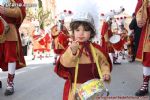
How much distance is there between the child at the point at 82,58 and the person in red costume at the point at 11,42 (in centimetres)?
256

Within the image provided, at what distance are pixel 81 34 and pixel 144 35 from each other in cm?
248

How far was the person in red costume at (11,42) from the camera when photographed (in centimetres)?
606

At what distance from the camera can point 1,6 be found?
5938 millimetres

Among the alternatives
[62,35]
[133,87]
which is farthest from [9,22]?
[62,35]

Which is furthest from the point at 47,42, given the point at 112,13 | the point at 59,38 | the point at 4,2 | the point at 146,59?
the point at 146,59

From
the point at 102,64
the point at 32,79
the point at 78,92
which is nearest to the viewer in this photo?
the point at 78,92

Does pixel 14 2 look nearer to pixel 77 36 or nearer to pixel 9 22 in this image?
pixel 9 22

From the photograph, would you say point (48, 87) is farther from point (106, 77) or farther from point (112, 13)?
point (112, 13)

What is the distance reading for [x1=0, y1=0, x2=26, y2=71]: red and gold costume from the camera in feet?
19.9

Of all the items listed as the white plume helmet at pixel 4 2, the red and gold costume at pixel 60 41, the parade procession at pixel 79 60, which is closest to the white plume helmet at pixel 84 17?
the parade procession at pixel 79 60

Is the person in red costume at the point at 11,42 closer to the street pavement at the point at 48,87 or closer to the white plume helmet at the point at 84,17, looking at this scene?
the street pavement at the point at 48,87

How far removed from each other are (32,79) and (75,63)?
489 cm

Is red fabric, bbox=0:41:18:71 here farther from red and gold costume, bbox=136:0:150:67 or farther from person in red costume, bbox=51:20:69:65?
person in red costume, bbox=51:20:69:65

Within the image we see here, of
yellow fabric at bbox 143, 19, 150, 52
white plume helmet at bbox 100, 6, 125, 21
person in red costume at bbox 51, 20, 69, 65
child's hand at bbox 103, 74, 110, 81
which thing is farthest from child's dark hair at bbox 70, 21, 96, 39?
person in red costume at bbox 51, 20, 69, 65
